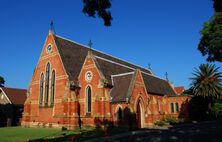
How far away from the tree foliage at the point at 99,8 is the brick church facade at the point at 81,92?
69.9 feet

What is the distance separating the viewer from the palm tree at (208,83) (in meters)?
46.7

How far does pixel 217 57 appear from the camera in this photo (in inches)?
1204

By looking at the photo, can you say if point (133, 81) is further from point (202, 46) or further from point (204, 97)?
point (204, 97)

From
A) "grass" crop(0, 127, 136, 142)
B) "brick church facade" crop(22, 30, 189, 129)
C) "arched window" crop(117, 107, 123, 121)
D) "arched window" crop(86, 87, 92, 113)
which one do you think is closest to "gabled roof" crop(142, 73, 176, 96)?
"brick church facade" crop(22, 30, 189, 129)

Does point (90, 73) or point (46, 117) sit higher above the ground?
point (90, 73)

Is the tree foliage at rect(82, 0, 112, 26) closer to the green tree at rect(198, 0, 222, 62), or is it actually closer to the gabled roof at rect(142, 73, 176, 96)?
the green tree at rect(198, 0, 222, 62)

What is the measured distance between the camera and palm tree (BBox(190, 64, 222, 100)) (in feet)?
153

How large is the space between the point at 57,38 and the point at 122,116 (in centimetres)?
1867

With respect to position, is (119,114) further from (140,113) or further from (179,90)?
(179,90)

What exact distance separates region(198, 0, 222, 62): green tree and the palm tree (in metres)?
17.1

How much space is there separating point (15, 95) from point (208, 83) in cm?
4231

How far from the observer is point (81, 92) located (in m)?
36.7

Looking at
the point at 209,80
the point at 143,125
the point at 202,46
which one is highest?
the point at 202,46

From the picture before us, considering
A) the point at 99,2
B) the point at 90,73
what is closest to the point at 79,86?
the point at 90,73
